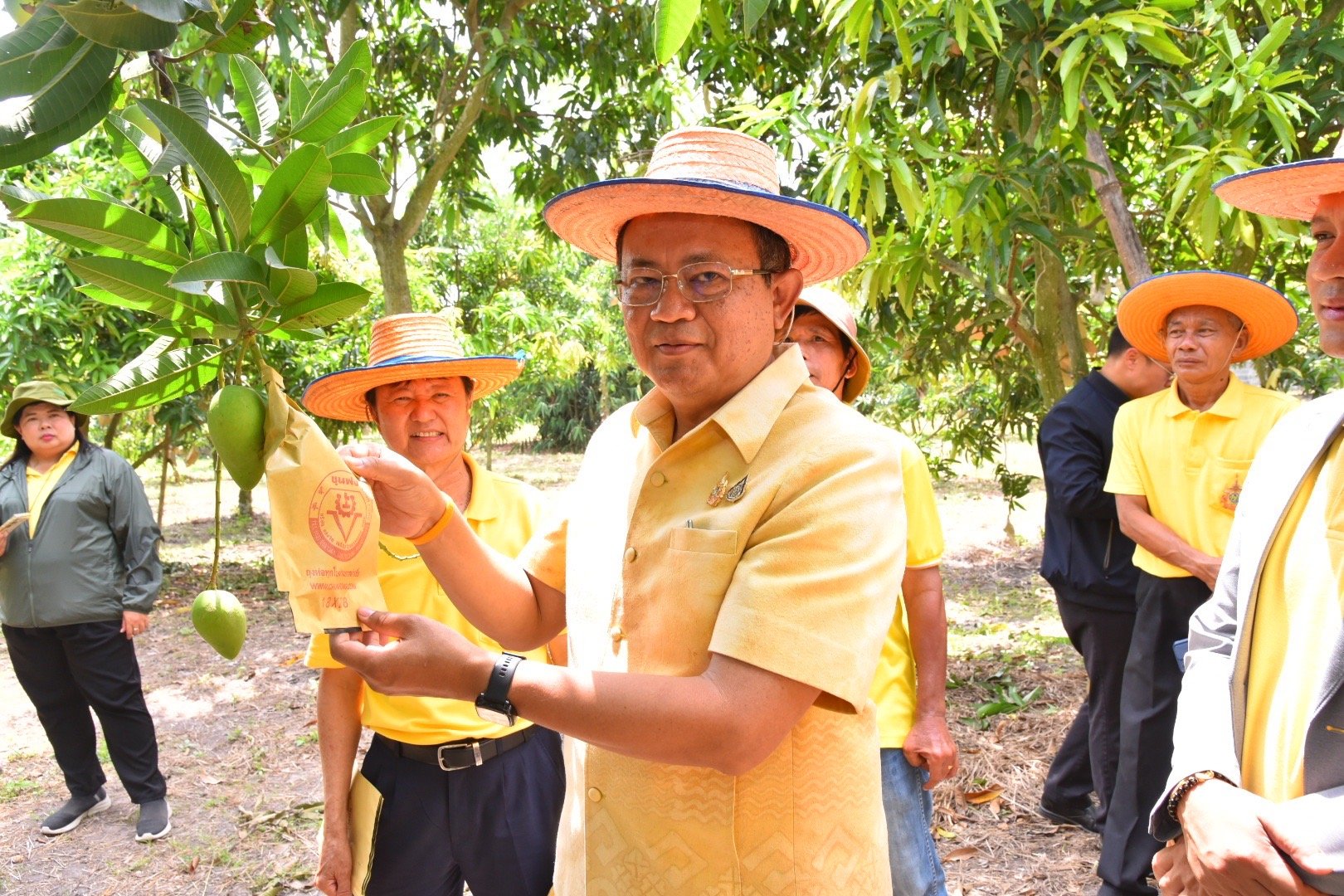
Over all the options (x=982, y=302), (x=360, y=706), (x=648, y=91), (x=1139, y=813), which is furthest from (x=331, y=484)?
(x=982, y=302)

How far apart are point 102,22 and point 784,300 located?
88 cm

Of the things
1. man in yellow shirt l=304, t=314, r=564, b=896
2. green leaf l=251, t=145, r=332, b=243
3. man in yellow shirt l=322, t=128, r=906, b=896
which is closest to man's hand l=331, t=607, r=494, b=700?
man in yellow shirt l=322, t=128, r=906, b=896

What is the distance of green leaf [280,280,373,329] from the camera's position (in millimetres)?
1064

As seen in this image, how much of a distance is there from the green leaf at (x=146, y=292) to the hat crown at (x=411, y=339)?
1086 mm

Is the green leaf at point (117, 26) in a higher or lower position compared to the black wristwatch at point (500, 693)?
higher

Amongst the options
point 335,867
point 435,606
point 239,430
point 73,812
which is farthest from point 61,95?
point 73,812

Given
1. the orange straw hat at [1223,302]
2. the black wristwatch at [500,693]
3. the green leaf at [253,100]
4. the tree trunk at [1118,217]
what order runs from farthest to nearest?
the tree trunk at [1118,217], the orange straw hat at [1223,302], the green leaf at [253,100], the black wristwatch at [500,693]

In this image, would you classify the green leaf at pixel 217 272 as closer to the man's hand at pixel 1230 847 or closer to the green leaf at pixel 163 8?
the green leaf at pixel 163 8

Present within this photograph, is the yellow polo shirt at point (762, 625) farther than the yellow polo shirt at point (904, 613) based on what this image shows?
No

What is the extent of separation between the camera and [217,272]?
947mm

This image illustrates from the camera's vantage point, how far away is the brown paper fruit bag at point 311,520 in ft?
3.49

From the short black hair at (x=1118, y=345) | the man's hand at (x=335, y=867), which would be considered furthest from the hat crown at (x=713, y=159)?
the short black hair at (x=1118, y=345)

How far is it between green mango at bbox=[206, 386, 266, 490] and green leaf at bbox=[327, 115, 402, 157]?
11.2 inches

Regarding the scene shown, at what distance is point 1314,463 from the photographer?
4.62 feet
